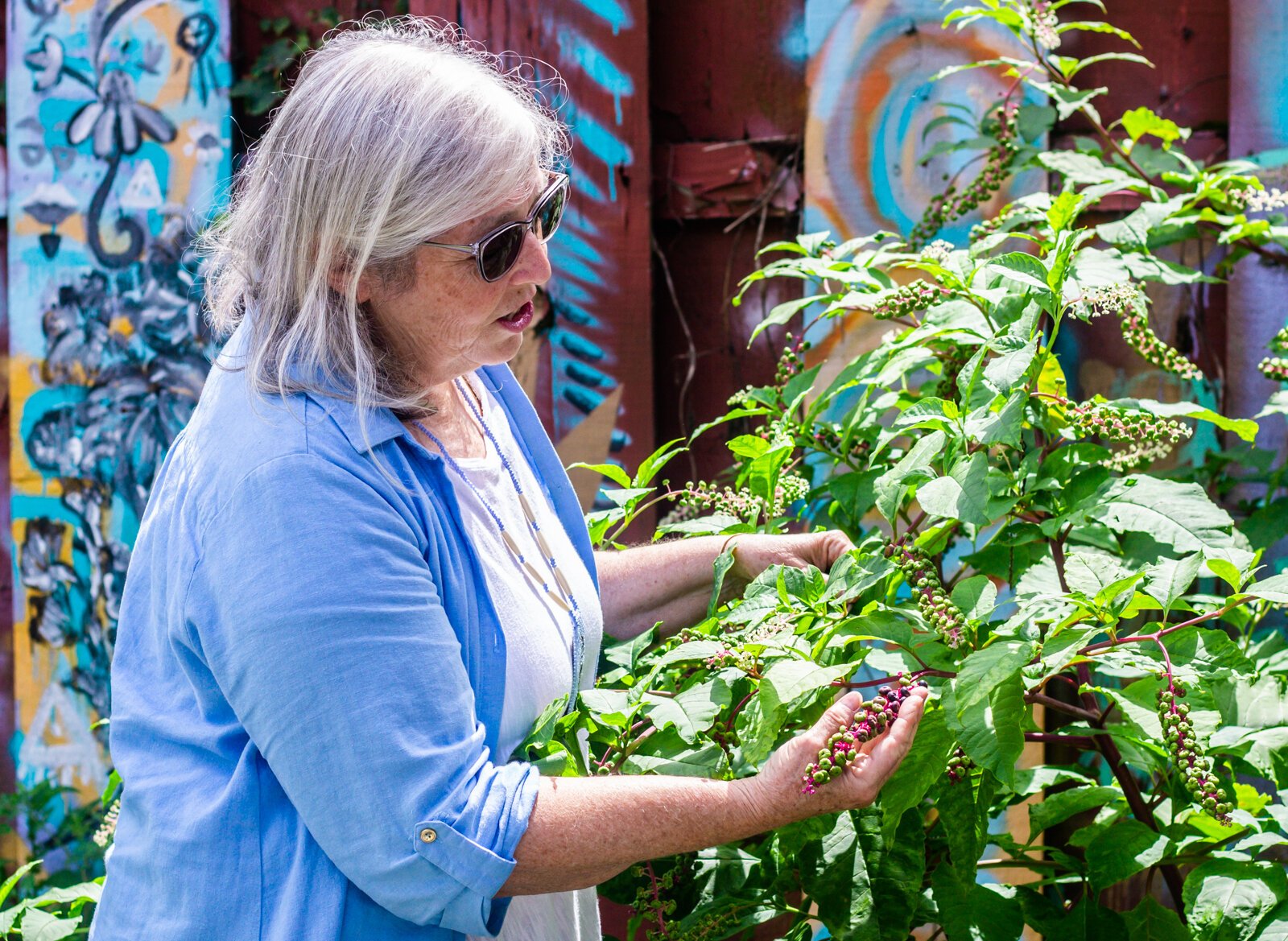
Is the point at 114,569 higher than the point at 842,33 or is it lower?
lower

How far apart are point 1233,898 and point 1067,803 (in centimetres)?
24

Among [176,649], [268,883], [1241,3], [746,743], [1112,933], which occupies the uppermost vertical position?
[1241,3]

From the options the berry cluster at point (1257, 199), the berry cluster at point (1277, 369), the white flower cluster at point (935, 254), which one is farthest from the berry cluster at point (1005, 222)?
the berry cluster at point (1277, 369)

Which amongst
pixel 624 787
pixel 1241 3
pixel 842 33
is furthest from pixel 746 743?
pixel 1241 3

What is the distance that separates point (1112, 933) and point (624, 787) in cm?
77

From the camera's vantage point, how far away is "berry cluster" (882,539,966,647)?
1556 millimetres

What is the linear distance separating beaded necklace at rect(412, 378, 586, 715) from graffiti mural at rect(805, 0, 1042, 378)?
88 centimetres

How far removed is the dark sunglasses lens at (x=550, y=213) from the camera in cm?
170

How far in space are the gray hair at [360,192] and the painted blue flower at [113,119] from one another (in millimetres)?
1718

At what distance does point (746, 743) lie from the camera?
148 cm

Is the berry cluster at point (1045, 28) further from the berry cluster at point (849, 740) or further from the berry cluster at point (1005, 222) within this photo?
the berry cluster at point (849, 740)

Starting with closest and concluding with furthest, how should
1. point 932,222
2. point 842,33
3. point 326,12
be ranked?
point 932,222
point 842,33
point 326,12

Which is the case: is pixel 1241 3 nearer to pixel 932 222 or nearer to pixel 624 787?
pixel 932 222

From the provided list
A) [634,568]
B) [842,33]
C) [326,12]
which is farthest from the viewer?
[326,12]
